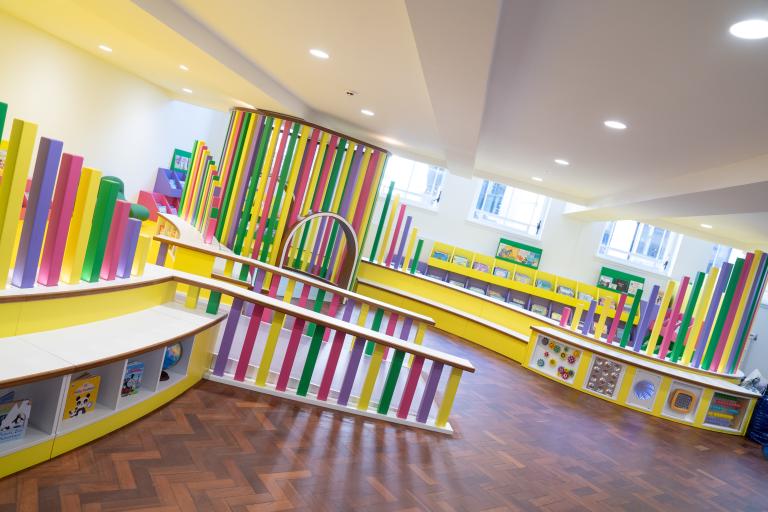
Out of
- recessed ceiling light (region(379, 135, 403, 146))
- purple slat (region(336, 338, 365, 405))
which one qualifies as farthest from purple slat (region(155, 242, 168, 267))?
recessed ceiling light (region(379, 135, 403, 146))

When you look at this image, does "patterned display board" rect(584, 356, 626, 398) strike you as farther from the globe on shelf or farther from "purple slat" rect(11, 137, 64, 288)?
"purple slat" rect(11, 137, 64, 288)

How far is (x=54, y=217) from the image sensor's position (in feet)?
9.38

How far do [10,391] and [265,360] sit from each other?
1895mm

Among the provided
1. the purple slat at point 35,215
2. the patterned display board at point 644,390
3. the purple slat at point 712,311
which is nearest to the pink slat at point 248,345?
the purple slat at point 35,215

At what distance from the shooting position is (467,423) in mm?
4926

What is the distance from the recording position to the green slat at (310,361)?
4.16 m

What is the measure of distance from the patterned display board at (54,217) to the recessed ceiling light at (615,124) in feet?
13.0

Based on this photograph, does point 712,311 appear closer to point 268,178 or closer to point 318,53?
point 318,53

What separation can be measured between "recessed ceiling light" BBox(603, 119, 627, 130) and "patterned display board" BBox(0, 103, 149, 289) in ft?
13.0

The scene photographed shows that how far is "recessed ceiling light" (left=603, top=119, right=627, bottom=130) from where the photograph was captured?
473 cm

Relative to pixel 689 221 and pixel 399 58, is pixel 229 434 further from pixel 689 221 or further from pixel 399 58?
pixel 689 221

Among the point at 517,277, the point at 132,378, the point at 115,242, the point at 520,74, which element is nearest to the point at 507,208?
the point at 517,277

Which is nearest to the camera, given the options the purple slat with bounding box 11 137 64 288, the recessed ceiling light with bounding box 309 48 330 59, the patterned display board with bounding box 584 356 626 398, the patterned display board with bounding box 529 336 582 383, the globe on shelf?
the purple slat with bounding box 11 137 64 288

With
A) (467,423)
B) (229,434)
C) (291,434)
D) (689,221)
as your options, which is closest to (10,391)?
(229,434)
